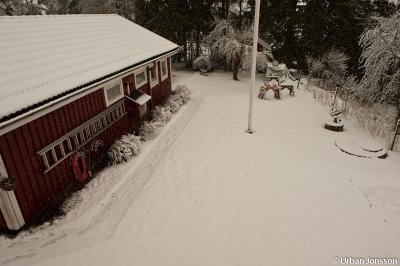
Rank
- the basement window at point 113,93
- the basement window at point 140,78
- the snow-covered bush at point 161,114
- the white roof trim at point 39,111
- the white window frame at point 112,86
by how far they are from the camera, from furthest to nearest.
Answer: the snow-covered bush at point 161,114 → the basement window at point 140,78 → the basement window at point 113,93 → the white window frame at point 112,86 → the white roof trim at point 39,111

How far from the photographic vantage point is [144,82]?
11.0 m

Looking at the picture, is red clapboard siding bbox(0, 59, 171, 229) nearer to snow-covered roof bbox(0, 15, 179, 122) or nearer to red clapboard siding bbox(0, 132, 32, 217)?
red clapboard siding bbox(0, 132, 32, 217)

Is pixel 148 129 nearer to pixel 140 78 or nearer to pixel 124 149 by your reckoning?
pixel 124 149

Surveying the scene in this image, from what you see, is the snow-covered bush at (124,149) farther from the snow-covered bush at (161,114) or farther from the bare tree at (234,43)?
the bare tree at (234,43)

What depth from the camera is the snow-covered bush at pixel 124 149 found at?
27.0 feet

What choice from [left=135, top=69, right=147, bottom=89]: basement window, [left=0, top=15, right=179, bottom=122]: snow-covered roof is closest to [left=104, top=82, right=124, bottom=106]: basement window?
[left=0, top=15, right=179, bottom=122]: snow-covered roof

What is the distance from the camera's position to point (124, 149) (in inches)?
330

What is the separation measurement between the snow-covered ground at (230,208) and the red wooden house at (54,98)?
0.88 metres

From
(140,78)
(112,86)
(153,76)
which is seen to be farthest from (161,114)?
(112,86)

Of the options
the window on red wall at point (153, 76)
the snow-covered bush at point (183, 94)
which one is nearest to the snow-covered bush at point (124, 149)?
the window on red wall at point (153, 76)

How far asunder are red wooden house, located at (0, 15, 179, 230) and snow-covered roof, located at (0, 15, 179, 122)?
2 cm

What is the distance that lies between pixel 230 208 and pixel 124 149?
12.7 ft

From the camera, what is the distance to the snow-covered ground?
16.8 feet

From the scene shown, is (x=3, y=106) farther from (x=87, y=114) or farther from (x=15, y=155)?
(x=87, y=114)
